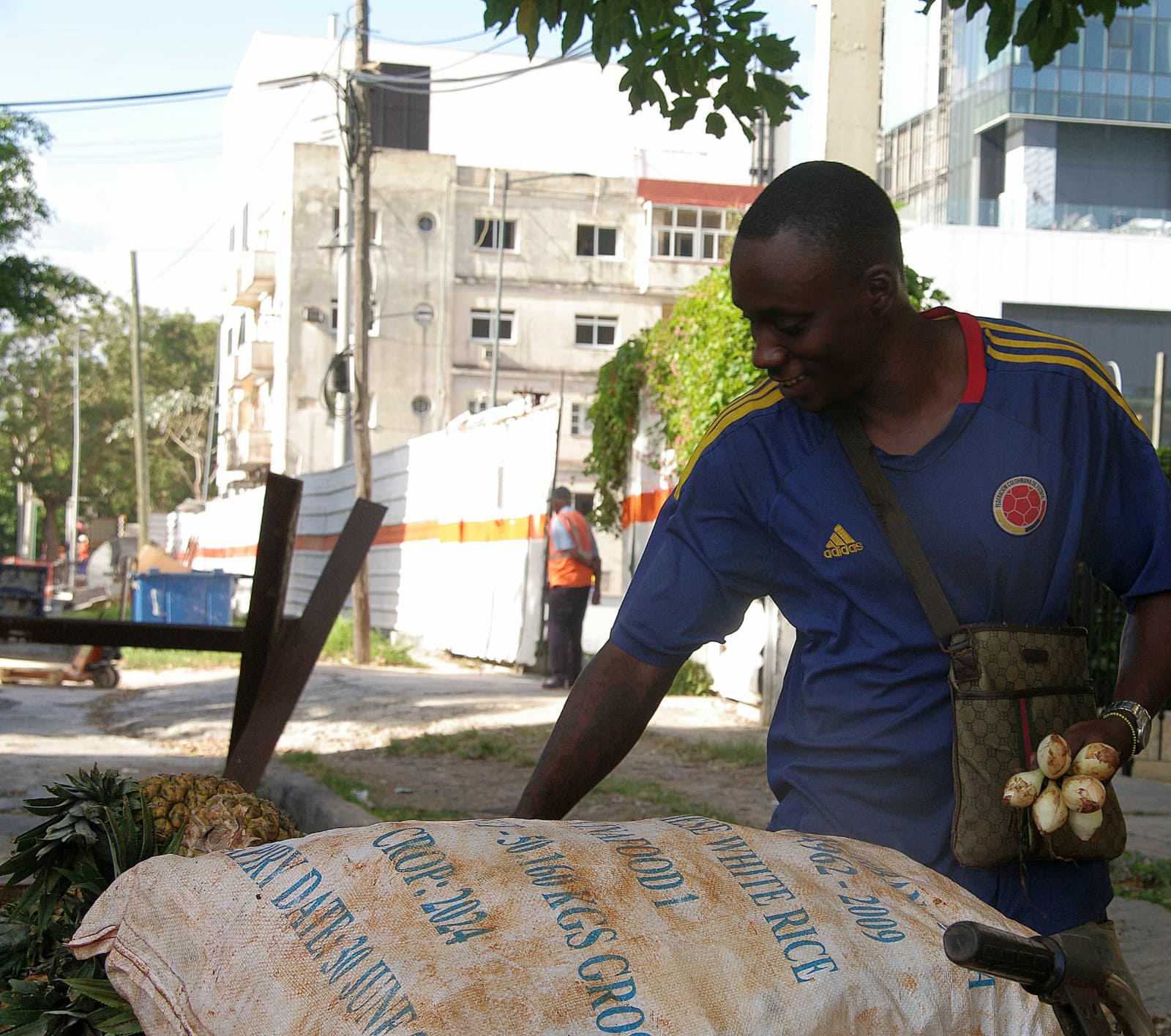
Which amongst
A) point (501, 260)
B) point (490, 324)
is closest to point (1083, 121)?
point (501, 260)

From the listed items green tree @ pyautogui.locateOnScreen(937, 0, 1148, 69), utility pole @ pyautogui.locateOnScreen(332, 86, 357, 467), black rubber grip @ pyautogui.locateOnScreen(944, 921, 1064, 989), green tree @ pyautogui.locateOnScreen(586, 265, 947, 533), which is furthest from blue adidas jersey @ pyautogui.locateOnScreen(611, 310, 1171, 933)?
utility pole @ pyautogui.locateOnScreen(332, 86, 357, 467)

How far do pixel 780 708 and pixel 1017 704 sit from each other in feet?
1.32

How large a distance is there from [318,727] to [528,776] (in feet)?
8.64

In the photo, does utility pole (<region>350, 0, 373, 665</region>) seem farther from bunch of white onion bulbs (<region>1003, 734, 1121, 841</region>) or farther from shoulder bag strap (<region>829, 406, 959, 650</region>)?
bunch of white onion bulbs (<region>1003, 734, 1121, 841</region>)

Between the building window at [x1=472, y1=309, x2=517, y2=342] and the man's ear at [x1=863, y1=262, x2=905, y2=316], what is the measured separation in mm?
38845

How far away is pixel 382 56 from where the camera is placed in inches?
1965

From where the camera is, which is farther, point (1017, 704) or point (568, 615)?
point (568, 615)

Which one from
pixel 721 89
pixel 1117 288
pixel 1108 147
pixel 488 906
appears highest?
pixel 1108 147

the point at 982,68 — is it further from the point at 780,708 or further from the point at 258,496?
the point at 780,708

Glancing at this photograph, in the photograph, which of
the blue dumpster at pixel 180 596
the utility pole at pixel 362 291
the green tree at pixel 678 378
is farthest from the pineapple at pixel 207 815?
the blue dumpster at pixel 180 596

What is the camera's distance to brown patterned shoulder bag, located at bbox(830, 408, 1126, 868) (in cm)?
184

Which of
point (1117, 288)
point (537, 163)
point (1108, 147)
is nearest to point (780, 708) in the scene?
point (1117, 288)

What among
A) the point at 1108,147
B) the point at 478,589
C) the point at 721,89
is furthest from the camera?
the point at 1108,147

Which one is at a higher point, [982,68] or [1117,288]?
[982,68]
